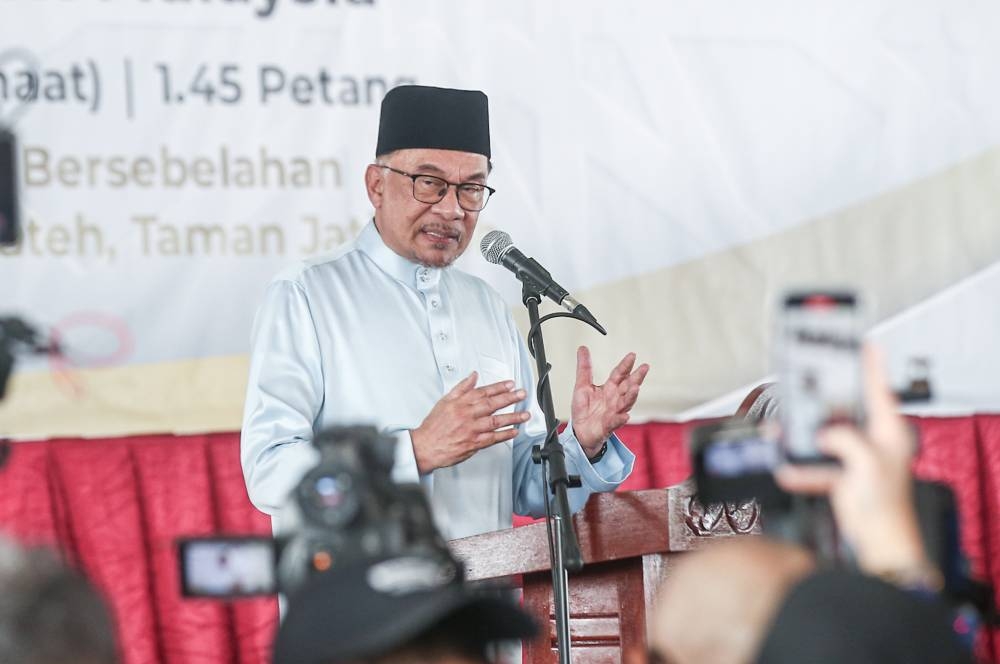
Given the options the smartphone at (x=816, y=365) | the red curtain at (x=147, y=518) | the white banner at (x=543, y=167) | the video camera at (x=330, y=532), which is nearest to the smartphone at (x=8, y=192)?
the video camera at (x=330, y=532)

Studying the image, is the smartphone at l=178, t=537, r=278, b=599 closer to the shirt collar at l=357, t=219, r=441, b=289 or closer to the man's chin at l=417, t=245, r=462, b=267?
the man's chin at l=417, t=245, r=462, b=267

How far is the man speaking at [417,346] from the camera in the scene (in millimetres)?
2596

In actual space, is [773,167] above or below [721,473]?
above

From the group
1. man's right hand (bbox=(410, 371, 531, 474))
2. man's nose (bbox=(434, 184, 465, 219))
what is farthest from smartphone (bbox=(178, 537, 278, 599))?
man's nose (bbox=(434, 184, 465, 219))

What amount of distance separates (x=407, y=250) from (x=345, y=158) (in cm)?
110

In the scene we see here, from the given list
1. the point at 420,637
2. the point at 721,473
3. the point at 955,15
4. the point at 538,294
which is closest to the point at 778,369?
the point at 721,473

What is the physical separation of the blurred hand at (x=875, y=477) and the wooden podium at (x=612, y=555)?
1523 millimetres

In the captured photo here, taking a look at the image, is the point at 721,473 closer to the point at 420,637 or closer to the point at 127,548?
the point at 420,637

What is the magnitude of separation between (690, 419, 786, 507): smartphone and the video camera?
0.23m

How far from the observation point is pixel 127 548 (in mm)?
3693

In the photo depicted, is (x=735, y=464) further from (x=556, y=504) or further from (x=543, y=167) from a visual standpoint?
(x=543, y=167)

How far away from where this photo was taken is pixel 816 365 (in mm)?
842

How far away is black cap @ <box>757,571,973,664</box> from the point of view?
0.77m

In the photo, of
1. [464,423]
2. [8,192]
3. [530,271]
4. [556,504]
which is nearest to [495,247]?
[530,271]
